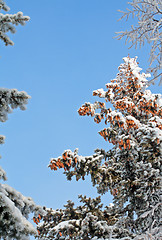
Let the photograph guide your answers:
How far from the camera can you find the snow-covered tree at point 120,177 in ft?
24.1

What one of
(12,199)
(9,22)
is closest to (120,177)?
(12,199)

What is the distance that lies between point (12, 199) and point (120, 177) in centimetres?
582

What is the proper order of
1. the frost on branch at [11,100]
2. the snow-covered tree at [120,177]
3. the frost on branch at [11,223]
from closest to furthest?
1. the frost on branch at [11,223]
2. the frost on branch at [11,100]
3. the snow-covered tree at [120,177]

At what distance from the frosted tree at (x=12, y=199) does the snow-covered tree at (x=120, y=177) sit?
3.79 metres

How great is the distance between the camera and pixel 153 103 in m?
9.02

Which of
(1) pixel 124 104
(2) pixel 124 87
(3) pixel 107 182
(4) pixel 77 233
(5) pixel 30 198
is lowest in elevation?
(5) pixel 30 198

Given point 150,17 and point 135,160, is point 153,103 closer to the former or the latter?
point 135,160

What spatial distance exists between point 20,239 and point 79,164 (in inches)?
192

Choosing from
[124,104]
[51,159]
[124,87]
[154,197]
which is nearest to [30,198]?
[51,159]

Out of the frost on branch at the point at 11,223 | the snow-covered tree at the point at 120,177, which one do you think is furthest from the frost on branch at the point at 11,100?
the snow-covered tree at the point at 120,177

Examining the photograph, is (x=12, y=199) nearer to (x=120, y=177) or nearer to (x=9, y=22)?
(x=9, y=22)

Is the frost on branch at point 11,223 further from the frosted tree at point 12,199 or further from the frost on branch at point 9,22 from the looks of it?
the frost on branch at point 9,22

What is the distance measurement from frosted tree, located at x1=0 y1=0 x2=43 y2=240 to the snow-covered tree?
3785 millimetres

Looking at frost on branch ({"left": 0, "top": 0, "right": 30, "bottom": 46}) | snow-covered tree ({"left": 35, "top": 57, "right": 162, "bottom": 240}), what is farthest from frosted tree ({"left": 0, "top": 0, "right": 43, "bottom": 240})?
snow-covered tree ({"left": 35, "top": 57, "right": 162, "bottom": 240})
